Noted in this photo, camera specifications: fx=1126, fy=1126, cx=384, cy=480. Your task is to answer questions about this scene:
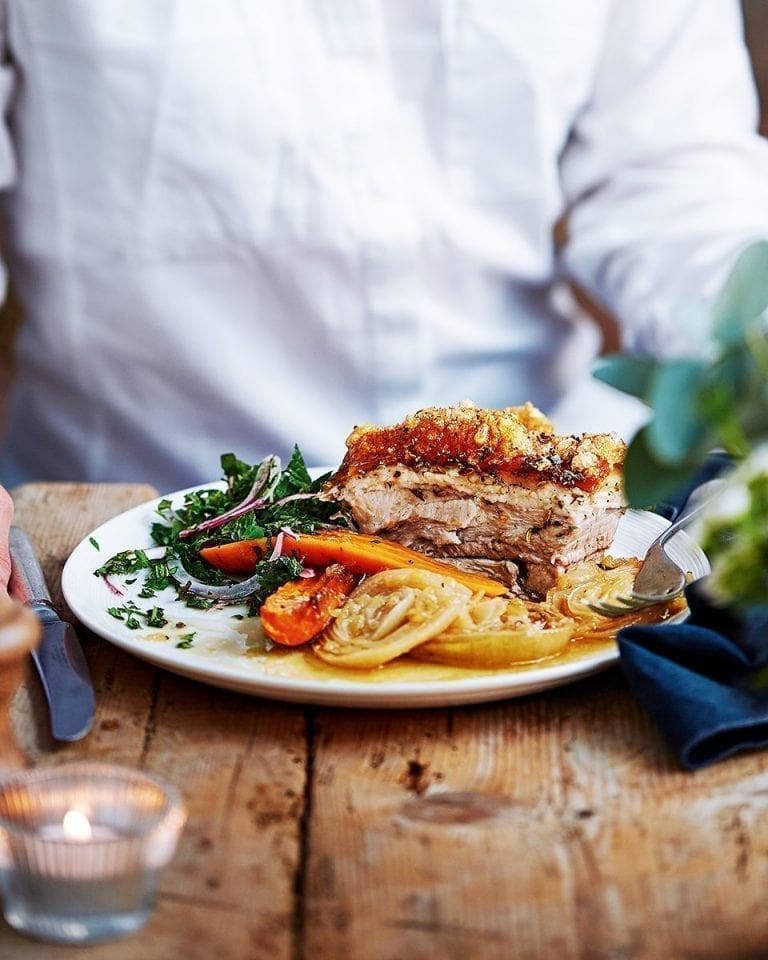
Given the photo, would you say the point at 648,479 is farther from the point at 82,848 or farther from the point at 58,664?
the point at 58,664

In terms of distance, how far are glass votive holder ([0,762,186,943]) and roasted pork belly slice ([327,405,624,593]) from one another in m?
0.85

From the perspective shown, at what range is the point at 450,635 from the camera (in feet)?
4.92

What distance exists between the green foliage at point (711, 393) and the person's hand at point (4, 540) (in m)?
0.96

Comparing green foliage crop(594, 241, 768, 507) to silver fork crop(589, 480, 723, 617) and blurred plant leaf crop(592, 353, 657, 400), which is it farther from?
silver fork crop(589, 480, 723, 617)

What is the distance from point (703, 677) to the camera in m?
1.42

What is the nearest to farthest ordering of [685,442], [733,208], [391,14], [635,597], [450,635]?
[685,442], [450,635], [635,597], [391,14], [733,208]

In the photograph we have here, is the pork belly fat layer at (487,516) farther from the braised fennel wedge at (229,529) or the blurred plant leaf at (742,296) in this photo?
the blurred plant leaf at (742,296)

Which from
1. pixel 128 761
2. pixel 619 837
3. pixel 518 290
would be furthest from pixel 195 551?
pixel 518 290

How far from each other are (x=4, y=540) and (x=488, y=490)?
782 millimetres

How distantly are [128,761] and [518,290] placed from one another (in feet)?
6.98

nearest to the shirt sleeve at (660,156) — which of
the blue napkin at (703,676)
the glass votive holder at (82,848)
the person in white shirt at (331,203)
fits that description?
the person in white shirt at (331,203)

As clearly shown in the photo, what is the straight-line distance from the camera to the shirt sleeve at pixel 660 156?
3.05 meters

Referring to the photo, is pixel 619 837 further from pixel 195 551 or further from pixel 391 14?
pixel 391 14

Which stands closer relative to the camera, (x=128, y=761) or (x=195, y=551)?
(x=128, y=761)
